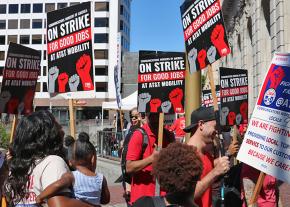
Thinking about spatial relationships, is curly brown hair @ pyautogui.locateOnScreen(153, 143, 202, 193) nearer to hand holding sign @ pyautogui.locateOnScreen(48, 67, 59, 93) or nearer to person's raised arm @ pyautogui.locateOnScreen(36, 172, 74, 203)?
person's raised arm @ pyautogui.locateOnScreen(36, 172, 74, 203)

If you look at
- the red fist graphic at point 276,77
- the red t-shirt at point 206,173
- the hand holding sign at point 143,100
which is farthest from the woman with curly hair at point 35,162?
the hand holding sign at point 143,100

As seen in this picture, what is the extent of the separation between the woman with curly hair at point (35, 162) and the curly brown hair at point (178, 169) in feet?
1.97

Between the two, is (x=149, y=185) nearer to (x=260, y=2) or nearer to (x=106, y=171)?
(x=106, y=171)

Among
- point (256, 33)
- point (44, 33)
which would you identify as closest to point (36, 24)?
point (44, 33)

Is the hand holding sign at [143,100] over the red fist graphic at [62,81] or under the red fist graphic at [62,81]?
under

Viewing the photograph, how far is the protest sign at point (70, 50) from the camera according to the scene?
6.91m

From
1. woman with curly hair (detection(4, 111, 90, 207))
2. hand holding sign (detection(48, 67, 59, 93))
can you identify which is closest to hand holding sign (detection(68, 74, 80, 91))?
hand holding sign (detection(48, 67, 59, 93))

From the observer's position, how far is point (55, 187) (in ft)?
10.3

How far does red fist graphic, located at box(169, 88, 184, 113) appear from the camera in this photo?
7.44 meters

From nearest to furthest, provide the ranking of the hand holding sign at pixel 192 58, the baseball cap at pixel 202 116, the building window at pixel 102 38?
the baseball cap at pixel 202 116 → the hand holding sign at pixel 192 58 → the building window at pixel 102 38

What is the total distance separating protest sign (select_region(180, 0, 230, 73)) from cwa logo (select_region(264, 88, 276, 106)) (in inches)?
45.2

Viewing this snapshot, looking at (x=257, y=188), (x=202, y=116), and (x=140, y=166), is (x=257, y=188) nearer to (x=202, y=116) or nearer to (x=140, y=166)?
(x=202, y=116)

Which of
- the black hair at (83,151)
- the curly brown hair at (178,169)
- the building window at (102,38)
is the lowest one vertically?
the black hair at (83,151)

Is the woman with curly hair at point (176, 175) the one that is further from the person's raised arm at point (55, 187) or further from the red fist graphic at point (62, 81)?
the red fist graphic at point (62, 81)
